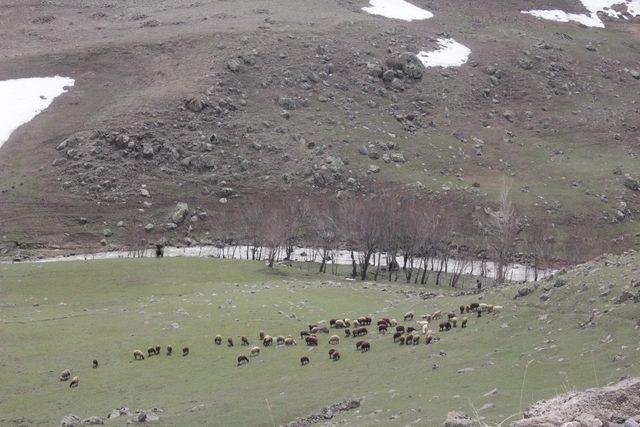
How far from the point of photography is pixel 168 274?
67.1 meters

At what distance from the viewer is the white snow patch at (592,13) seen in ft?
591

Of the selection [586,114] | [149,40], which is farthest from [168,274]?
[586,114]

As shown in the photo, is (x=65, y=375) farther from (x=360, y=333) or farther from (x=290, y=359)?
(x=360, y=333)

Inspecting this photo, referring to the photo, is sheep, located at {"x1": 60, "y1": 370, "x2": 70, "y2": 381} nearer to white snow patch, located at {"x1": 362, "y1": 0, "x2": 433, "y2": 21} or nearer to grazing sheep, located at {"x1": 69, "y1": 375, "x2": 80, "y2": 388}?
grazing sheep, located at {"x1": 69, "y1": 375, "x2": 80, "y2": 388}

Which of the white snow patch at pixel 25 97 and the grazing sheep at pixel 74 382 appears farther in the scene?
the white snow patch at pixel 25 97

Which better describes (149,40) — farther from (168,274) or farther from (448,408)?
(448,408)

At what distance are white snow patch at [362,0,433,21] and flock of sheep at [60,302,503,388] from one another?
129378 mm

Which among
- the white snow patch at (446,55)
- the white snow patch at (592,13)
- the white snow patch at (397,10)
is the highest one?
the white snow patch at (592,13)

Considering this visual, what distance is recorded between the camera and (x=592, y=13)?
187 m

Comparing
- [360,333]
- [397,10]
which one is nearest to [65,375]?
[360,333]

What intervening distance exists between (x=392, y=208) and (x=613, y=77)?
81893 mm

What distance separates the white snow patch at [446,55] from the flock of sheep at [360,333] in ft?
356

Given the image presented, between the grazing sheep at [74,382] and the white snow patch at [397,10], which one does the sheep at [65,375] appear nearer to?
the grazing sheep at [74,382]

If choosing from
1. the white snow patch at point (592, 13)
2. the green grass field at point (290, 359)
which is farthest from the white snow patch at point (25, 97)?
the white snow patch at point (592, 13)
